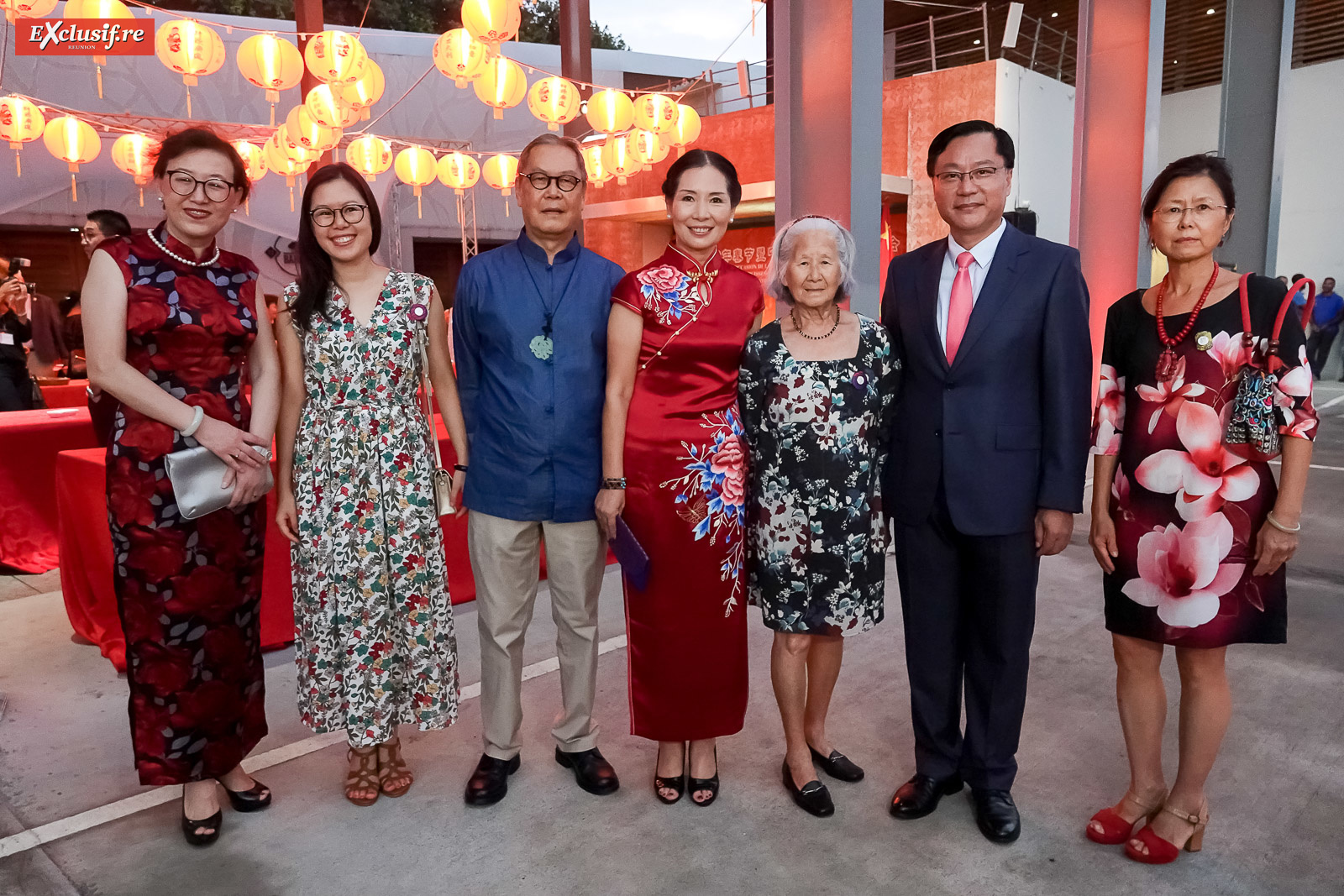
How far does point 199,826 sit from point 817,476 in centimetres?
164

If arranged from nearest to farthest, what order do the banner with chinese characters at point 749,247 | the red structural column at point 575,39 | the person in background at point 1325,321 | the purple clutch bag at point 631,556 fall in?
the purple clutch bag at point 631,556 → the red structural column at point 575,39 → the banner with chinese characters at point 749,247 → the person in background at point 1325,321

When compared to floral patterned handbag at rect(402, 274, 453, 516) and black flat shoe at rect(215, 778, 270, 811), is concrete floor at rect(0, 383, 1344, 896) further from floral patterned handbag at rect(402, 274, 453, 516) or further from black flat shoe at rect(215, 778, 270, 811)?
floral patterned handbag at rect(402, 274, 453, 516)

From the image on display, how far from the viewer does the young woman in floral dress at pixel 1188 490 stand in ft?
5.82

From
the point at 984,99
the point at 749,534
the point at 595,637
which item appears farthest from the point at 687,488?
the point at 984,99

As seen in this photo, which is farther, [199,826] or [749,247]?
[749,247]

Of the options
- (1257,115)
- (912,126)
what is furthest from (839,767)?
(1257,115)

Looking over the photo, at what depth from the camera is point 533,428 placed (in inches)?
83.0

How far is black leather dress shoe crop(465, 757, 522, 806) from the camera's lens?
7.11 feet

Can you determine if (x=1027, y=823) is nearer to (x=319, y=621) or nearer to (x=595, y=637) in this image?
(x=595, y=637)

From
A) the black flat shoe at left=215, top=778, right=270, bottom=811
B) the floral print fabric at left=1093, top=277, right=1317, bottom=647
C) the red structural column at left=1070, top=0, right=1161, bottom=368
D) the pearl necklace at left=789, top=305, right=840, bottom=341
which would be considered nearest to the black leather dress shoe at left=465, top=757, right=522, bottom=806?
the black flat shoe at left=215, top=778, right=270, bottom=811

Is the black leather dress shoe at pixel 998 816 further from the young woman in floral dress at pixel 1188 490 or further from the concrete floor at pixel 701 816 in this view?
the young woman in floral dress at pixel 1188 490

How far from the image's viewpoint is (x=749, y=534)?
2.15 m

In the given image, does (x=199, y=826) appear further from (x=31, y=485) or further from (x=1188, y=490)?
(x=31, y=485)

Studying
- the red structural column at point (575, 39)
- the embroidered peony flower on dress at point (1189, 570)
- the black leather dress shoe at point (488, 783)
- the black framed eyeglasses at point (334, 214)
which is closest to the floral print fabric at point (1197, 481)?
the embroidered peony flower on dress at point (1189, 570)
